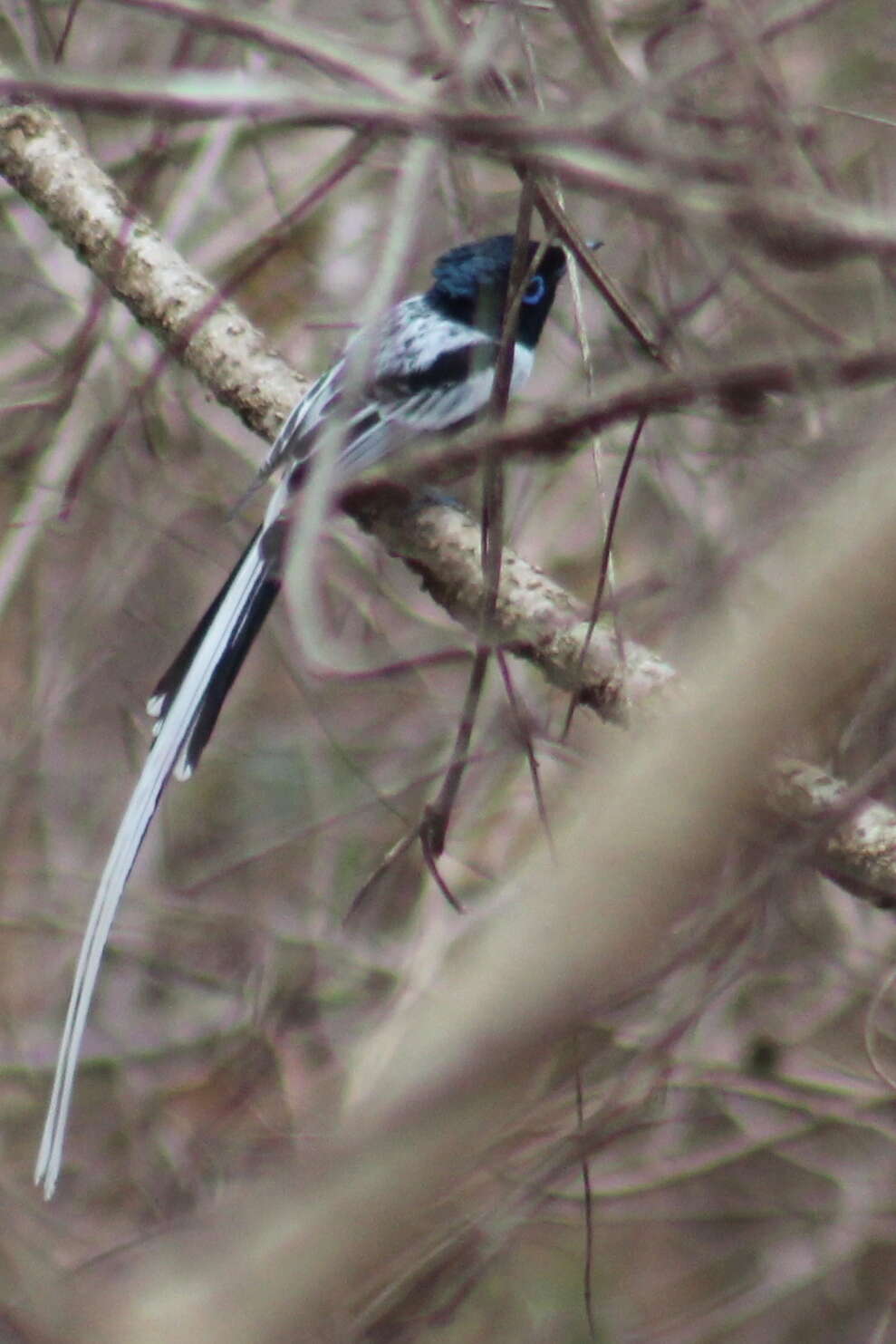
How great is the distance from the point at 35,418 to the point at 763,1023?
2.95 metres

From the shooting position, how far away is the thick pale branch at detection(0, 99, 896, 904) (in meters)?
2.87

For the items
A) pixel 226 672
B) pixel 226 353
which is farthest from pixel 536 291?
pixel 226 672

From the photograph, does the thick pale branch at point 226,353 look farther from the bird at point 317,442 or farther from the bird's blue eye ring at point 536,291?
the bird's blue eye ring at point 536,291

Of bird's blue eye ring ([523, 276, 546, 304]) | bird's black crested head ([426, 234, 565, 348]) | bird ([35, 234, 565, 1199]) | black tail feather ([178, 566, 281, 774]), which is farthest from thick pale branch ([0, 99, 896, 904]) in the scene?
bird's blue eye ring ([523, 276, 546, 304])

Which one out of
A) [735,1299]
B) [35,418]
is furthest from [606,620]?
[735,1299]

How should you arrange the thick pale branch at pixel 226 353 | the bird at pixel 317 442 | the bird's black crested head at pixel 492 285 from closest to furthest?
the bird at pixel 317 442 < the thick pale branch at pixel 226 353 < the bird's black crested head at pixel 492 285

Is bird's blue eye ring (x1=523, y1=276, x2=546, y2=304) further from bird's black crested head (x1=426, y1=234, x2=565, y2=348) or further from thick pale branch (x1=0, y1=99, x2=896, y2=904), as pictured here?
thick pale branch (x1=0, y1=99, x2=896, y2=904)

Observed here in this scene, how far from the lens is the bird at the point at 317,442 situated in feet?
7.63

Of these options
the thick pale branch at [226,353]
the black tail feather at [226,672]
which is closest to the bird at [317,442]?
the black tail feather at [226,672]

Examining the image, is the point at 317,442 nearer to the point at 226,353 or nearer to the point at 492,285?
the point at 226,353

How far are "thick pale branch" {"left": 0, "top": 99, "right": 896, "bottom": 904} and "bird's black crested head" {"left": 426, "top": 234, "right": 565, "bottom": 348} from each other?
81 cm

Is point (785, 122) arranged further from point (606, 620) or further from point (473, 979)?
point (606, 620)

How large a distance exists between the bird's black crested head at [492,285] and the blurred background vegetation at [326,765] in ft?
0.56

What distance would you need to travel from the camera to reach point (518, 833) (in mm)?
4605
